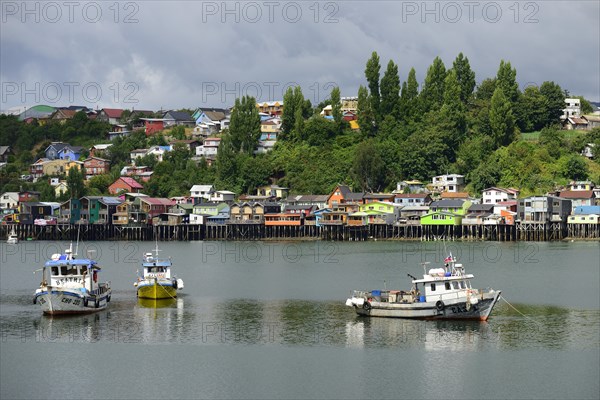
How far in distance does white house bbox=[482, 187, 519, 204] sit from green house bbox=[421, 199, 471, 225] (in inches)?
97.0

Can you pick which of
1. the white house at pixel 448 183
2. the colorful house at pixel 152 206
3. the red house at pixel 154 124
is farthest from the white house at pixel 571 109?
the red house at pixel 154 124

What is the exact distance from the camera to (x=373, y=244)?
10125cm

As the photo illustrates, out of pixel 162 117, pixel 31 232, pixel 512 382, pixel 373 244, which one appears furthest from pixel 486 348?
pixel 162 117

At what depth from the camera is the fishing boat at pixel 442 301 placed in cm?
4753

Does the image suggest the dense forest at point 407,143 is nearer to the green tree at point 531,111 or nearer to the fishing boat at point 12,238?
the green tree at point 531,111

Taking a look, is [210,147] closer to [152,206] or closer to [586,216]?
[152,206]

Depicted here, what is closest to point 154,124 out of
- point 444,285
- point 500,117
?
point 500,117

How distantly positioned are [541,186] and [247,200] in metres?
32.4

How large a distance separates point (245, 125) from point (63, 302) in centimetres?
8132

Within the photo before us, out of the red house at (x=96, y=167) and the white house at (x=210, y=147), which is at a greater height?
the white house at (x=210, y=147)

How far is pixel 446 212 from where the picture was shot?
106 meters

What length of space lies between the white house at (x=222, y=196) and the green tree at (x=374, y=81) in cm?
2039

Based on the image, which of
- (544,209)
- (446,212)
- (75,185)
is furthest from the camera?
(75,185)

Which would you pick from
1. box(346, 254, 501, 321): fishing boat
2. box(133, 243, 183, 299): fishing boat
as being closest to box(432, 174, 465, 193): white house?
box(133, 243, 183, 299): fishing boat
